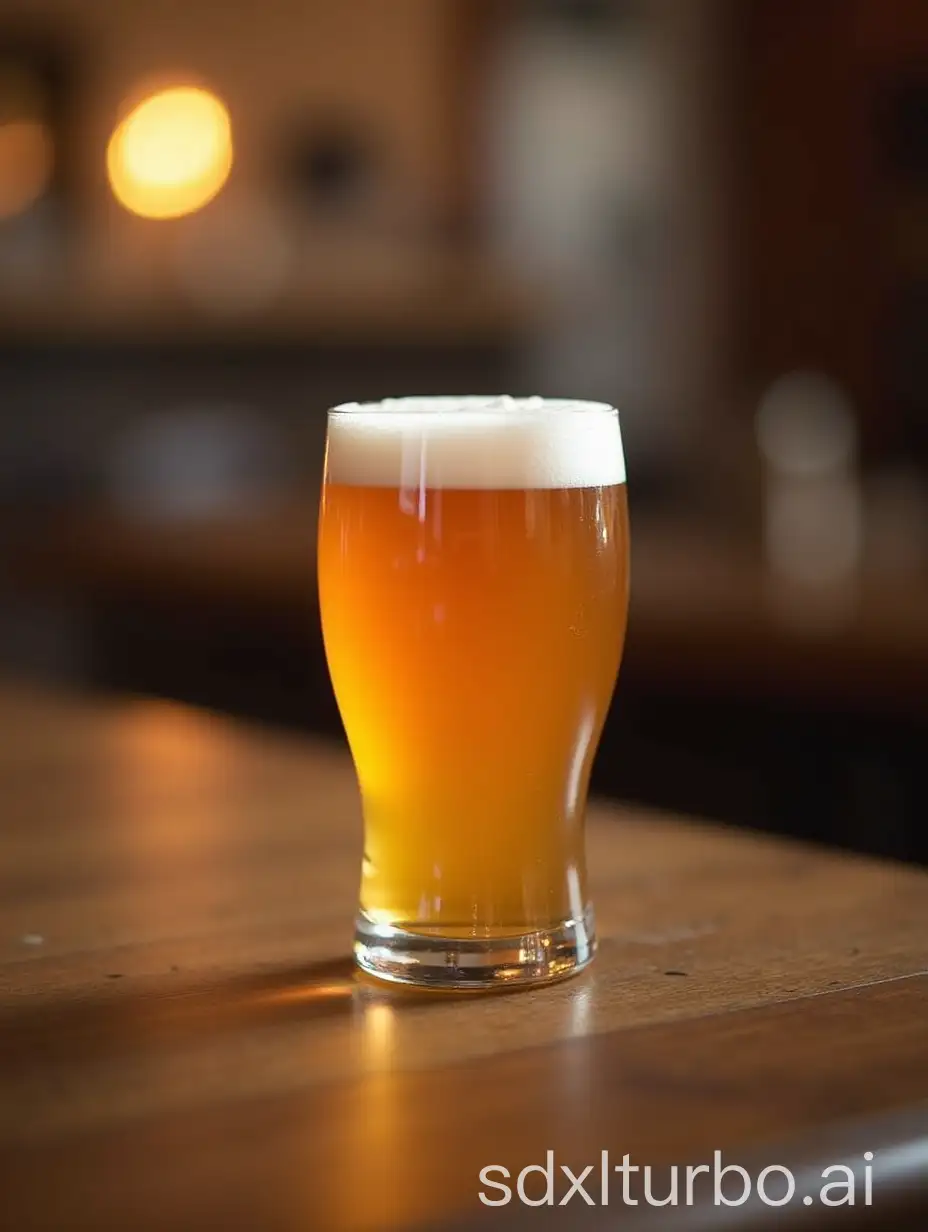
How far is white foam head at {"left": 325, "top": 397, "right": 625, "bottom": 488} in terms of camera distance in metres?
0.84

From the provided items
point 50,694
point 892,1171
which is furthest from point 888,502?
point 892,1171

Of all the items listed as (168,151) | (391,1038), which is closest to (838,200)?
(168,151)

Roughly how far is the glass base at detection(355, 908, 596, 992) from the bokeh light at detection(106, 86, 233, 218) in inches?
109

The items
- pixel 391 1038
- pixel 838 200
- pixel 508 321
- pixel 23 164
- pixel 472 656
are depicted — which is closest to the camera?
pixel 391 1038

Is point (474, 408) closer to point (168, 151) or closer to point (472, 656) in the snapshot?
point (472, 656)

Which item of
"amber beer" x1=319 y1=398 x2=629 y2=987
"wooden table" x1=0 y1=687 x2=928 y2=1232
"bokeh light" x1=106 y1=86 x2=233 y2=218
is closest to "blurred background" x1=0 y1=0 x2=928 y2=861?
"bokeh light" x1=106 y1=86 x2=233 y2=218

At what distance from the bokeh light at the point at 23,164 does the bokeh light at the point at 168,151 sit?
0.49 m

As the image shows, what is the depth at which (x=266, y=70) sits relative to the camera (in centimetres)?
438

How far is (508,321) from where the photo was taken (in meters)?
4.82

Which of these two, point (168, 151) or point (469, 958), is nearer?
point (469, 958)

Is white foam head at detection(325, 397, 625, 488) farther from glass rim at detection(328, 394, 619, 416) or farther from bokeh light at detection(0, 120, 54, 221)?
bokeh light at detection(0, 120, 54, 221)

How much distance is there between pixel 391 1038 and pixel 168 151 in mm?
3018

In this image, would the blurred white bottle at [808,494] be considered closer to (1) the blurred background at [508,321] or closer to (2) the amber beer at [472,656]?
(1) the blurred background at [508,321]

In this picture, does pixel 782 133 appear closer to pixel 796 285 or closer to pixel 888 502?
pixel 796 285
